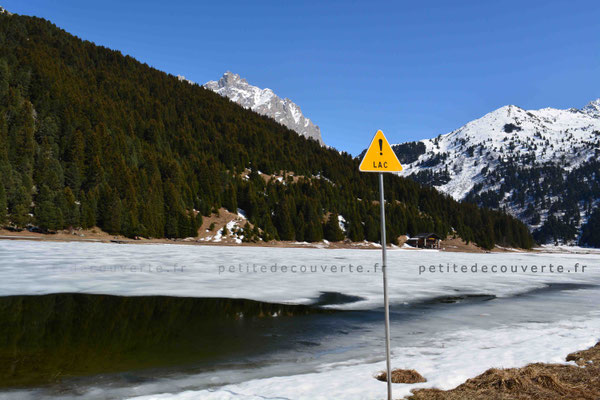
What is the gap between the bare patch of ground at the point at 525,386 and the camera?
6738 millimetres

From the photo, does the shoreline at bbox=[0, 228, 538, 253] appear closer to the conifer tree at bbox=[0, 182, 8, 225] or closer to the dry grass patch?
the conifer tree at bbox=[0, 182, 8, 225]

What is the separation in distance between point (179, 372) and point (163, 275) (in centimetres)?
1884

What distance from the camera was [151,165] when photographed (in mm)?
119750

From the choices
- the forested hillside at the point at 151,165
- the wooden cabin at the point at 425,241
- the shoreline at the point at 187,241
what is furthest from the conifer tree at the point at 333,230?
the wooden cabin at the point at 425,241

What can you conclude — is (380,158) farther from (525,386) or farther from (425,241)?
(425,241)

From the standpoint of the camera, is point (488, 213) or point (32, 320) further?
point (488, 213)

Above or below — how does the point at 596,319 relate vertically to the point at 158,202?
below

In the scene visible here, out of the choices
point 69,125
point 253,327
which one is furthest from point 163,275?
point 69,125

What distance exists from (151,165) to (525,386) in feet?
406

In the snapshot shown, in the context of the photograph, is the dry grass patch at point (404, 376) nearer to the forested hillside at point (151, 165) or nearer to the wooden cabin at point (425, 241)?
the forested hillside at point (151, 165)

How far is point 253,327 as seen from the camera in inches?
508

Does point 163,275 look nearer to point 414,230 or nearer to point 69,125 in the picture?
point 69,125

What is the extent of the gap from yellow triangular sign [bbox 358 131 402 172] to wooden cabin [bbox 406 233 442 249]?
13459cm

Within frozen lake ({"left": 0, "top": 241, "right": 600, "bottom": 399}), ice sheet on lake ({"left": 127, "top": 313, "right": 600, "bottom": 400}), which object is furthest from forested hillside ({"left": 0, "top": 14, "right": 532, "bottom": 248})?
ice sheet on lake ({"left": 127, "top": 313, "right": 600, "bottom": 400})
